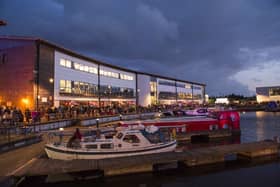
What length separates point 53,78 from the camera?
40.4 meters

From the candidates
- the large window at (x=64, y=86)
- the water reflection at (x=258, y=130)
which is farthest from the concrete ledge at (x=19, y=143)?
the water reflection at (x=258, y=130)

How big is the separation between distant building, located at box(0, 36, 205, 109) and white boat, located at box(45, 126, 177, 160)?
67.7 ft

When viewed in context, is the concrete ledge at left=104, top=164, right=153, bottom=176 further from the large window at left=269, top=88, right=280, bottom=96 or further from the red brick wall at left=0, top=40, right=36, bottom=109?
the large window at left=269, top=88, right=280, bottom=96

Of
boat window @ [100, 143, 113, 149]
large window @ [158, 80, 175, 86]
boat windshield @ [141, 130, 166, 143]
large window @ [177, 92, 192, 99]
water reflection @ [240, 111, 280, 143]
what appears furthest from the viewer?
large window @ [177, 92, 192, 99]

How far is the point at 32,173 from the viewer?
13555 mm

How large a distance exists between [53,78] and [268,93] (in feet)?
430

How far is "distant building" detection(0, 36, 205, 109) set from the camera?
3594 centimetres

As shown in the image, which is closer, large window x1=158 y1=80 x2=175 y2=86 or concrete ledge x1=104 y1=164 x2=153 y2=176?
concrete ledge x1=104 y1=164 x2=153 y2=176

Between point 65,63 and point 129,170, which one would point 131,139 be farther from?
point 65,63

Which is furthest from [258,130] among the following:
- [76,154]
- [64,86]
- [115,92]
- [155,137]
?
[76,154]

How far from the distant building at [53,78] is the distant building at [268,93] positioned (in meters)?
99.4

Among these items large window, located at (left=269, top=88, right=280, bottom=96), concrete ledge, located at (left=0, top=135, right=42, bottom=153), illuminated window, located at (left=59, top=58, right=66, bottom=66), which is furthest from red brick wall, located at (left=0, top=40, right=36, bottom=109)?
large window, located at (left=269, top=88, right=280, bottom=96)

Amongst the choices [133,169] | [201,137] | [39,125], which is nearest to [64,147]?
[133,169]

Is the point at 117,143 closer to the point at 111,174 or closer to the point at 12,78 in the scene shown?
the point at 111,174
